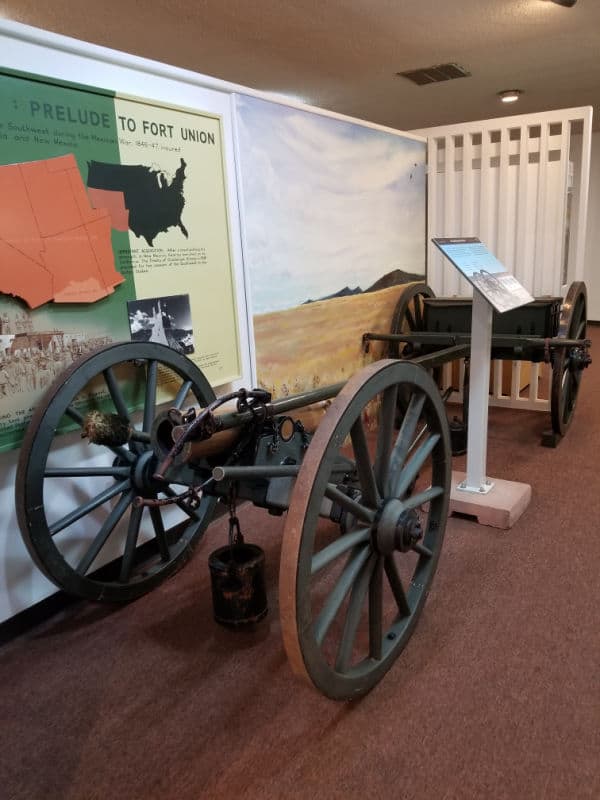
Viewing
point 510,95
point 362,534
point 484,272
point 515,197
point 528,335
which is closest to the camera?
point 362,534

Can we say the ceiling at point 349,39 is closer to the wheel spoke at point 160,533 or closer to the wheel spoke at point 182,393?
the wheel spoke at point 182,393

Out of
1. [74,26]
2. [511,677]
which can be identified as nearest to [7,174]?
[511,677]

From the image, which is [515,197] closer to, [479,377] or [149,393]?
[479,377]

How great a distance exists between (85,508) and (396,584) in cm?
105

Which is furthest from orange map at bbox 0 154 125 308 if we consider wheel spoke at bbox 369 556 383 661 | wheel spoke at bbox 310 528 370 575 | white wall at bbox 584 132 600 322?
white wall at bbox 584 132 600 322

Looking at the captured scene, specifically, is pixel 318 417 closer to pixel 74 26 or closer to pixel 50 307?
pixel 50 307

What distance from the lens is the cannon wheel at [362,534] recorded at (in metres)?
1.31

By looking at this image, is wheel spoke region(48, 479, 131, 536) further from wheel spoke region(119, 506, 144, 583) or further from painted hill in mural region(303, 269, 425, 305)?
painted hill in mural region(303, 269, 425, 305)

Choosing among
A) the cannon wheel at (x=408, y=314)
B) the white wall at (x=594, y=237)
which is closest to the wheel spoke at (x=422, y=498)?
the cannon wheel at (x=408, y=314)

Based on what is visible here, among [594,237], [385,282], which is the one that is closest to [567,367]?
[385,282]

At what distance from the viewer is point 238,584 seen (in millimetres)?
2004

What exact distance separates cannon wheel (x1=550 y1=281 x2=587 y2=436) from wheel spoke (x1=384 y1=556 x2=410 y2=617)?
216cm

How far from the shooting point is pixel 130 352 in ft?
6.97

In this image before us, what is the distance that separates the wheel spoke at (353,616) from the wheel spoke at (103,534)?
3.07ft
